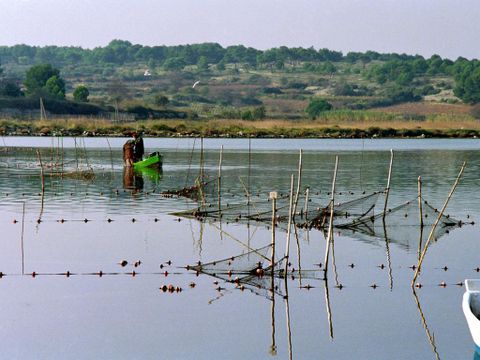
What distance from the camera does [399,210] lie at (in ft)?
88.4

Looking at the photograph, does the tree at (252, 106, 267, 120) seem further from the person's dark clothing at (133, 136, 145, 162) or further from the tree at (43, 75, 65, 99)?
the person's dark clothing at (133, 136, 145, 162)

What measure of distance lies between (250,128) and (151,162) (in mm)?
42163

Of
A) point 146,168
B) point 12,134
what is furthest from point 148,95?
point 146,168

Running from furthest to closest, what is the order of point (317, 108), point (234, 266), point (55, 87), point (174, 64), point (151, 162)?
point (174, 64) → point (317, 108) → point (55, 87) → point (151, 162) → point (234, 266)

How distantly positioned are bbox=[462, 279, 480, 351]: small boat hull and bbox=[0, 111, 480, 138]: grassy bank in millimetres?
61244

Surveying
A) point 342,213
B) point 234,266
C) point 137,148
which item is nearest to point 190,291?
point 234,266

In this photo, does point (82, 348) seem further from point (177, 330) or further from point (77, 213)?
point (77, 213)

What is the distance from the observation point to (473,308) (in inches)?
524

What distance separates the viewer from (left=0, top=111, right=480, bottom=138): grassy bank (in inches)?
3081

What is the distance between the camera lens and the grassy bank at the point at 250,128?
257 ft

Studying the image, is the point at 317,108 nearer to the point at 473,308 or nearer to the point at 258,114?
the point at 258,114

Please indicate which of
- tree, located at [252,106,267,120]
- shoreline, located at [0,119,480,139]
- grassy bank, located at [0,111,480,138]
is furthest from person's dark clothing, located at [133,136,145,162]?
tree, located at [252,106,267,120]

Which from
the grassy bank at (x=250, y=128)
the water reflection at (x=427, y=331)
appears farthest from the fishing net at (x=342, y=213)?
the grassy bank at (x=250, y=128)

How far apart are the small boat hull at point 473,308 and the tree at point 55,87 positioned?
293 ft
